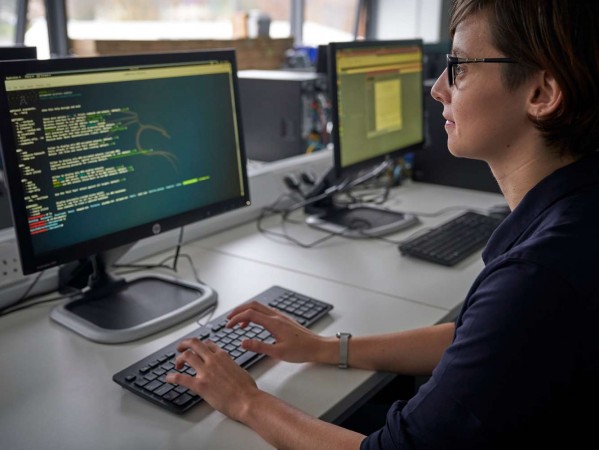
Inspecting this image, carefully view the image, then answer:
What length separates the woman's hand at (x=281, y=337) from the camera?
1.17 metres

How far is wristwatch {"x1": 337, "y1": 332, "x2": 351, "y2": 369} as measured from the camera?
1167 mm

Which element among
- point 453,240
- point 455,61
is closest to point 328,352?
point 455,61

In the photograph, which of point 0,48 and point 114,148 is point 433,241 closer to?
point 114,148

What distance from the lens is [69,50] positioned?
12.1 ft

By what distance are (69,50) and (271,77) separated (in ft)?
5.92

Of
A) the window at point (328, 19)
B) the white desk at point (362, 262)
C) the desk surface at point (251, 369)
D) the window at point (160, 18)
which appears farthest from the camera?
the window at point (328, 19)

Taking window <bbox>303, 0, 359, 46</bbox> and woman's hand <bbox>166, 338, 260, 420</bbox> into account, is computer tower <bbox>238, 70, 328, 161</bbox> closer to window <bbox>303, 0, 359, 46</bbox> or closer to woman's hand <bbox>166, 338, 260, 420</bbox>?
woman's hand <bbox>166, 338, 260, 420</bbox>

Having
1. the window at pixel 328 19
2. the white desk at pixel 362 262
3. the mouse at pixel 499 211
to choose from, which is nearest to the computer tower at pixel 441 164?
the mouse at pixel 499 211

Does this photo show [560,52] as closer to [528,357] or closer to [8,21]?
[528,357]

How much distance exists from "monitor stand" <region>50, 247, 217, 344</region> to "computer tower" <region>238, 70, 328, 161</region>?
1.02 meters

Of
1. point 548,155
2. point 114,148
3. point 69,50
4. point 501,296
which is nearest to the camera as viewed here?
point 501,296

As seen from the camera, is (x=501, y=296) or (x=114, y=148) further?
(x=114, y=148)

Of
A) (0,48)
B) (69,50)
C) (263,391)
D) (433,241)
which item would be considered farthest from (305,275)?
(69,50)

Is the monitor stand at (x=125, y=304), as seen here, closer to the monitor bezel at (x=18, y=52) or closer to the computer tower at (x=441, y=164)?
the monitor bezel at (x=18, y=52)
